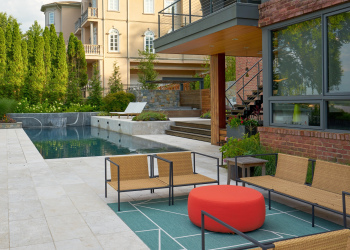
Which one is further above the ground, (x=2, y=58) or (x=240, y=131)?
(x=2, y=58)

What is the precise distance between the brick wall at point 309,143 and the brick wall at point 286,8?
90.9 inches

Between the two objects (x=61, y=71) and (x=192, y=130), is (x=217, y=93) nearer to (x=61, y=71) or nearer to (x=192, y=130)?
(x=192, y=130)

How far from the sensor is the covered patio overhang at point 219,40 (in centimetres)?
894

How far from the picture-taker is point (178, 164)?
22.7 feet

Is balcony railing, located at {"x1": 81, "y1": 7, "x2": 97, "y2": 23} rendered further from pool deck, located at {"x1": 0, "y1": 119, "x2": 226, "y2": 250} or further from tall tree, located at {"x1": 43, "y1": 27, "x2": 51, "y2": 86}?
pool deck, located at {"x1": 0, "y1": 119, "x2": 226, "y2": 250}

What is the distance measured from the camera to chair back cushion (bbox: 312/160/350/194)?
17.3 ft

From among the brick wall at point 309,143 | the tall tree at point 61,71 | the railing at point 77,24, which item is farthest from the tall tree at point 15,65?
the brick wall at point 309,143

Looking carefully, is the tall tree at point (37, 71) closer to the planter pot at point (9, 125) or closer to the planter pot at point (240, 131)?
the planter pot at point (9, 125)

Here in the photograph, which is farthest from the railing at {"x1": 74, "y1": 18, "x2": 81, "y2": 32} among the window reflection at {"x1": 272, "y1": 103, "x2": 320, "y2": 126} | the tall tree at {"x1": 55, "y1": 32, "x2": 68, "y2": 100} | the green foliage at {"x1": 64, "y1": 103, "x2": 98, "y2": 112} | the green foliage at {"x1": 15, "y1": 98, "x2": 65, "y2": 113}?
the window reflection at {"x1": 272, "y1": 103, "x2": 320, "y2": 126}

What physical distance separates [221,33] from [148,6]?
Answer: 1164 inches

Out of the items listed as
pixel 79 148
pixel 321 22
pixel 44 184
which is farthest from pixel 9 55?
pixel 321 22

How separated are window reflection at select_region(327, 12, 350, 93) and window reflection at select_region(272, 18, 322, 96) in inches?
10.4

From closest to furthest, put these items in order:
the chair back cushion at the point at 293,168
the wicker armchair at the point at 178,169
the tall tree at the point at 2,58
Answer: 1. the chair back cushion at the point at 293,168
2. the wicker armchair at the point at 178,169
3. the tall tree at the point at 2,58

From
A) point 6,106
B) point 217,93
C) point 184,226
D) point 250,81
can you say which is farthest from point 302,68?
point 6,106
